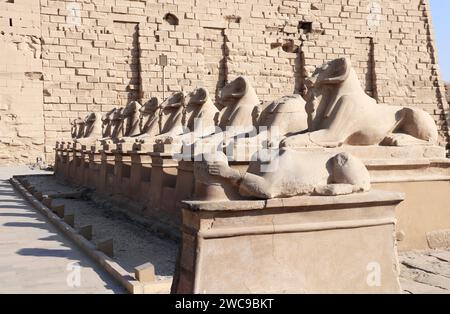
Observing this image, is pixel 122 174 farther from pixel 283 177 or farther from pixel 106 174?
pixel 283 177

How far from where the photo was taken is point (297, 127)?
22.4 feet

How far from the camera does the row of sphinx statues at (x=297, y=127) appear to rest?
11.4 feet

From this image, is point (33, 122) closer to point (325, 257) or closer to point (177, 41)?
point (177, 41)

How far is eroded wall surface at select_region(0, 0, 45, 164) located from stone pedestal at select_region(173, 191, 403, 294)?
49.2ft

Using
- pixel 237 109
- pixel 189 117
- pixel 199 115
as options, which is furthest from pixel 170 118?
pixel 237 109

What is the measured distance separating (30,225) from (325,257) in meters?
4.87

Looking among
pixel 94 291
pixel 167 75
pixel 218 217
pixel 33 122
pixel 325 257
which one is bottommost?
pixel 94 291

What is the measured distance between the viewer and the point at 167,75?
18.7 m

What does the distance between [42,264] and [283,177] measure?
8.59ft

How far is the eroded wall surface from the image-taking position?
1673 centimetres

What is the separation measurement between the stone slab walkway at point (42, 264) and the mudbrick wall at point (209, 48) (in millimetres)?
10814

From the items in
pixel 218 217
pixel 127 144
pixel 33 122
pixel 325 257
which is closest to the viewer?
pixel 218 217

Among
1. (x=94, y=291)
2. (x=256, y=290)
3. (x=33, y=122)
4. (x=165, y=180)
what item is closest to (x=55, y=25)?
(x=33, y=122)

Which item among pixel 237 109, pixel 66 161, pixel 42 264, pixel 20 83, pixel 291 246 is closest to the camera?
pixel 291 246
